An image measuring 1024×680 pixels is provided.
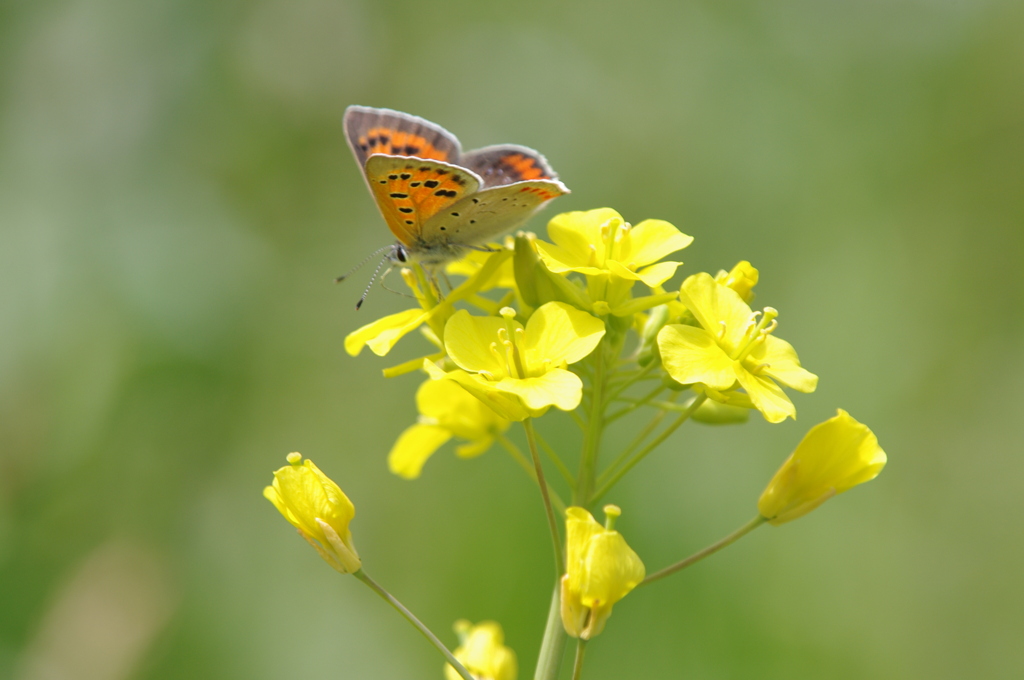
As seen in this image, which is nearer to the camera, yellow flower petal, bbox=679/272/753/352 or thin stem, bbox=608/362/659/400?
yellow flower petal, bbox=679/272/753/352

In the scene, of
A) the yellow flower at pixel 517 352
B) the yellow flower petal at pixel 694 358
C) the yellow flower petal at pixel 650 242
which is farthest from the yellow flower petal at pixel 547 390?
the yellow flower petal at pixel 650 242

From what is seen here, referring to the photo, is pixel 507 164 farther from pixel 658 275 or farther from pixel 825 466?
pixel 825 466

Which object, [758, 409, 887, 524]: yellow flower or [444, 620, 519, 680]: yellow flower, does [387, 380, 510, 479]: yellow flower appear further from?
[758, 409, 887, 524]: yellow flower

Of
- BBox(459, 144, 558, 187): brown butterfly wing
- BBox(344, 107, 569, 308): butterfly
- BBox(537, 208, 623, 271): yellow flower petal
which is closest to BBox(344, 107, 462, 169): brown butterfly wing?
BBox(344, 107, 569, 308): butterfly

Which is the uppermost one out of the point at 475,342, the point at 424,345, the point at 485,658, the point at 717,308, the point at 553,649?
the point at 717,308

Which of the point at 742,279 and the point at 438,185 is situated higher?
the point at 438,185

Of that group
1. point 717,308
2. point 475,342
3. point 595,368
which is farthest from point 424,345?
point 717,308
